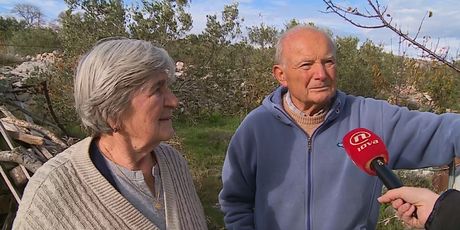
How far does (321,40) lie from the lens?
2455 mm

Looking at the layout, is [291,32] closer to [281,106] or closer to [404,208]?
[281,106]

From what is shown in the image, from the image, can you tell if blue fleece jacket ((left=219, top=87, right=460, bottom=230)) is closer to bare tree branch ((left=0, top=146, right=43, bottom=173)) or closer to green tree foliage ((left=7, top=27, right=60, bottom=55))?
bare tree branch ((left=0, top=146, right=43, bottom=173))

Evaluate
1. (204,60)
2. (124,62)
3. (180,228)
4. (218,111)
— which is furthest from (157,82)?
(218,111)

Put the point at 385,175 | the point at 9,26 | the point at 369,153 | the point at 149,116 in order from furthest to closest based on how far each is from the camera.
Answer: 1. the point at 9,26
2. the point at 149,116
3. the point at 369,153
4. the point at 385,175

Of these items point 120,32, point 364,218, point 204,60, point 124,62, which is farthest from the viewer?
point 204,60

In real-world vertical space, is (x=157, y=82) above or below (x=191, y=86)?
above

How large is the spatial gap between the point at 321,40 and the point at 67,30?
17.6 ft

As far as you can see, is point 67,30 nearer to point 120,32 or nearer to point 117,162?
point 120,32

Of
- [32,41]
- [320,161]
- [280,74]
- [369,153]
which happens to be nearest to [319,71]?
[280,74]

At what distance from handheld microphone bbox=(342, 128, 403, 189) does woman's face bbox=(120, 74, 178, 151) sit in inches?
27.7

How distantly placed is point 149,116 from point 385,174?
2.89 feet

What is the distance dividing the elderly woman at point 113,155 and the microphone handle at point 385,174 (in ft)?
2.57

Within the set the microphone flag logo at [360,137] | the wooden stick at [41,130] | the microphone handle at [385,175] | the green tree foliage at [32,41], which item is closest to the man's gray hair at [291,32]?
the microphone flag logo at [360,137]

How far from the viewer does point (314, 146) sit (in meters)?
2.46
